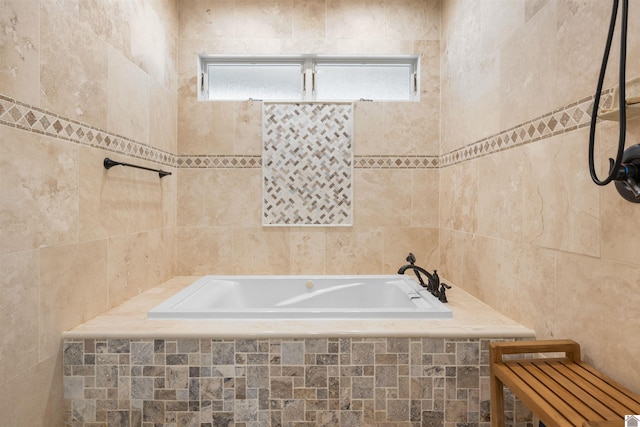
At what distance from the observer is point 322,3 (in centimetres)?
243

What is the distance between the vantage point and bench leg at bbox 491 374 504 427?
117cm

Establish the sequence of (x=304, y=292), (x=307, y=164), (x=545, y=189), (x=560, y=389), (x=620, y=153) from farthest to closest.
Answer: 1. (x=307, y=164)
2. (x=304, y=292)
3. (x=545, y=189)
4. (x=560, y=389)
5. (x=620, y=153)

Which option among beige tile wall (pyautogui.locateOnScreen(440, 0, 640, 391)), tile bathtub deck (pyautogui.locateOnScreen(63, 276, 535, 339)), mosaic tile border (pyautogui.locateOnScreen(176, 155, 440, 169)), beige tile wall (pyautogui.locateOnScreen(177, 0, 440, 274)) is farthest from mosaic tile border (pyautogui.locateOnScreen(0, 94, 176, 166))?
beige tile wall (pyautogui.locateOnScreen(440, 0, 640, 391))

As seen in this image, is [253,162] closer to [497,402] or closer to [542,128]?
[542,128]

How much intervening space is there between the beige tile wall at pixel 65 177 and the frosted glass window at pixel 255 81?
0.49 meters

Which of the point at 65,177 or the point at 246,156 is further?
the point at 246,156

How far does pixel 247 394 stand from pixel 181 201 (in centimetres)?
155

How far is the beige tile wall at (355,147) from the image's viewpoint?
245cm

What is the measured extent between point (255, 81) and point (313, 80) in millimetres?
422

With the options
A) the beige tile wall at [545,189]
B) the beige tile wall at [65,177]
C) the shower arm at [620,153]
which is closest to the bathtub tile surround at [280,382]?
the beige tile wall at [65,177]

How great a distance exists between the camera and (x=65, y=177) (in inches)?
55.1

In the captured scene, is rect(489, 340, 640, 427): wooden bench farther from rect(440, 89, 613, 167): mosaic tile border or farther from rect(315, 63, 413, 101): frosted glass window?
rect(315, 63, 413, 101): frosted glass window

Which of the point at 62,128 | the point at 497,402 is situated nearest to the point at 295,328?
the point at 497,402

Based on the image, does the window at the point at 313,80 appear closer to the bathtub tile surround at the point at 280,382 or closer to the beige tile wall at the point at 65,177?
the beige tile wall at the point at 65,177
